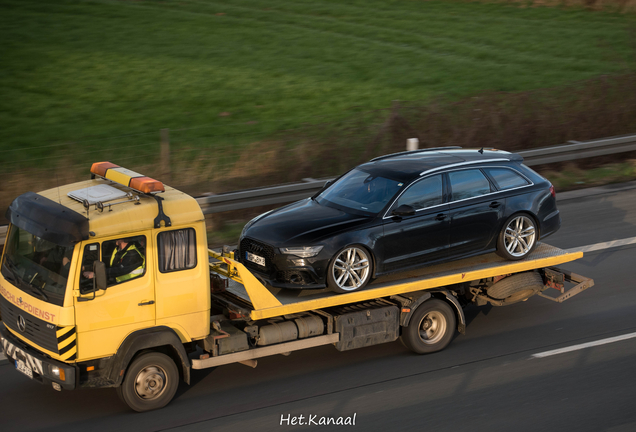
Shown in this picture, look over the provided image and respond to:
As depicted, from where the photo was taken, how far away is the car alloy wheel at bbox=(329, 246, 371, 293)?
8.11 metres

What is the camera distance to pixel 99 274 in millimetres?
6645

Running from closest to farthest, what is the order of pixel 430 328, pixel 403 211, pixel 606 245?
pixel 403 211, pixel 430 328, pixel 606 245

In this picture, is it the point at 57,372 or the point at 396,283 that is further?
the point at 396,283

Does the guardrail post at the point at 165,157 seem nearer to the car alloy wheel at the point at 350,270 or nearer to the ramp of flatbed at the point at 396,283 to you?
the ramp of flatbed at the point at 396,283

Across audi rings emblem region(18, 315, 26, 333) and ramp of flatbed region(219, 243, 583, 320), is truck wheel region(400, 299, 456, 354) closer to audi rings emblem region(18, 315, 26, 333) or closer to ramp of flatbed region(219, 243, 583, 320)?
ramp of flatbed region(219, 243, 583, 320)

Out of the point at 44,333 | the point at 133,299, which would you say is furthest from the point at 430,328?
the point at 44,333

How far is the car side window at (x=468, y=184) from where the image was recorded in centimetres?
897

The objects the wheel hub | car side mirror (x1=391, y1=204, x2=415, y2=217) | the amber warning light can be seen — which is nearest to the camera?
the amber warning light

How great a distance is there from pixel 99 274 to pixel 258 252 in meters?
2.12

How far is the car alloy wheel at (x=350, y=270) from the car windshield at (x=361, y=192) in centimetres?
62

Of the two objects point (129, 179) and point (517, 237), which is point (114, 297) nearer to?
point (129, 179)

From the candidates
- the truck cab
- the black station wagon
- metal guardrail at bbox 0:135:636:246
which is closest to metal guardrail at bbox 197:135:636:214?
metal guardrail at bbox 0:135:636:246

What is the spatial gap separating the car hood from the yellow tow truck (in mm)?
500

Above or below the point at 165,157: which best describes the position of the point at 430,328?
below
